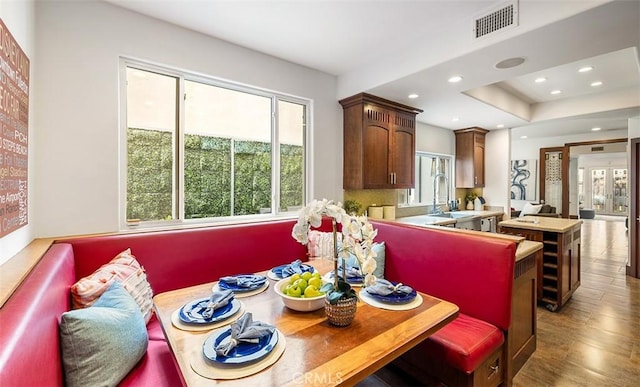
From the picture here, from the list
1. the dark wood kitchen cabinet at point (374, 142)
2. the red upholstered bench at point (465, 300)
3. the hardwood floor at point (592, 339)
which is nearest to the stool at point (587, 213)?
the hardwood floor at point (592, 339)

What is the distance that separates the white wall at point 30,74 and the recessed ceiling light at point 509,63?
11.2 feet

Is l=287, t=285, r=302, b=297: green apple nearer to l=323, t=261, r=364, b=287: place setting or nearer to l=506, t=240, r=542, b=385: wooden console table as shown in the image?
l=323, t=261, r=364, b=287: place setting

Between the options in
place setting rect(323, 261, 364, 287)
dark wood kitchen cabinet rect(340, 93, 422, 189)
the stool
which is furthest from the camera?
the stool

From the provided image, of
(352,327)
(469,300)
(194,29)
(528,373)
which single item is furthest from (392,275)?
(194,29)

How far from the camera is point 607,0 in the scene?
170 cm

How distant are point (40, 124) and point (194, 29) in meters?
1.42

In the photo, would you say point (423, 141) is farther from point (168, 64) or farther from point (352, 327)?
point (352, 327)

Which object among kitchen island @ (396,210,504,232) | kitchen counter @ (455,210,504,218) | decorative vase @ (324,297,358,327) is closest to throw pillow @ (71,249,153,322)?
decorative vase @ (324,297,358,327)

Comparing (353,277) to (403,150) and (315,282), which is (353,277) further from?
(403,150)

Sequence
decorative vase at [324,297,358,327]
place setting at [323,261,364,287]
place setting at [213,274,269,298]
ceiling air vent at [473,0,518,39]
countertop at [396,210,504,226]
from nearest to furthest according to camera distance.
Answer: decorative vase at [324,297,358,327], place setting at [213,274,269,298], place setting at [323,261,364,287], ceiling air vent at [473,0,518,39], countertop at [396,210,504,226]

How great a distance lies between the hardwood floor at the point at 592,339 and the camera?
6.65 ft

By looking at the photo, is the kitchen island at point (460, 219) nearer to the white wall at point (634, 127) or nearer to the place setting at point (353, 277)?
the white wall at point (634, 127)

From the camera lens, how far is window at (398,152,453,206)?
5078 mm

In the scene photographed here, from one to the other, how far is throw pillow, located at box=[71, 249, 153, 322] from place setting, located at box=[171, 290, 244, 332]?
0.52m
